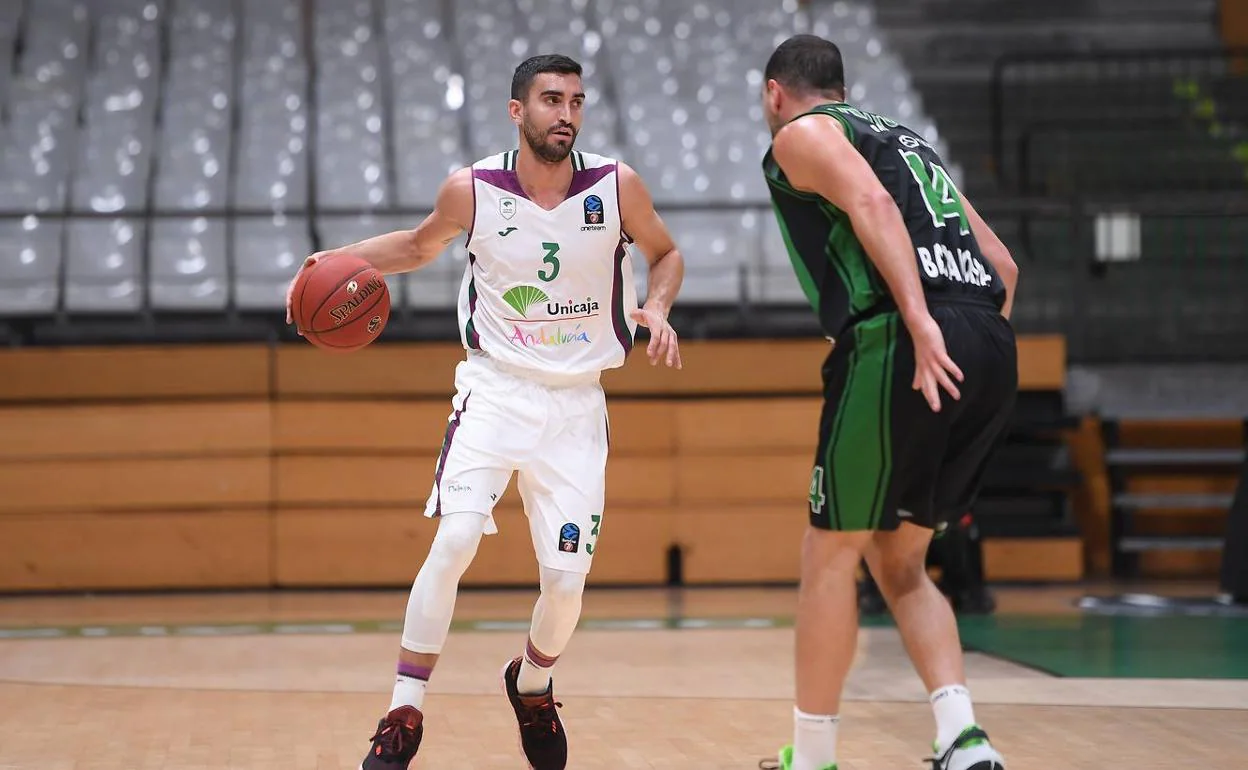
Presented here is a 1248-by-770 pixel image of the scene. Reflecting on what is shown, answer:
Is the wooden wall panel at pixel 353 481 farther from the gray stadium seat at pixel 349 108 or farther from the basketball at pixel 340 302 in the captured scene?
the basketball at pixel 340 302

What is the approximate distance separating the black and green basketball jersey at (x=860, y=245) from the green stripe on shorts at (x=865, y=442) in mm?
129

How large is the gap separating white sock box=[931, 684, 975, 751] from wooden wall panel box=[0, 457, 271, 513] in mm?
6981

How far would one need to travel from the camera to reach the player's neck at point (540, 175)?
471cm

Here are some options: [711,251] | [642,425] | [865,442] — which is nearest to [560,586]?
[865,442]

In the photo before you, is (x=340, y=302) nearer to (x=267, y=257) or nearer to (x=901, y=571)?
(x=901, y=571)

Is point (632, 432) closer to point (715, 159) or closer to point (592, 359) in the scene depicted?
point (715, 159)

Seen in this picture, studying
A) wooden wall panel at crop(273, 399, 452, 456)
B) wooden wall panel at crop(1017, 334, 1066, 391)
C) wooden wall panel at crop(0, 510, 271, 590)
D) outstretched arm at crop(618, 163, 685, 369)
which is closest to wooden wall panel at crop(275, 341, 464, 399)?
wooden wall panel at crop(273, 399, 452, 456)

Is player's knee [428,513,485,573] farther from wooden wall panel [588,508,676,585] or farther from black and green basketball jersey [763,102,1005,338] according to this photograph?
wooden wall panel [588,508,676,585]

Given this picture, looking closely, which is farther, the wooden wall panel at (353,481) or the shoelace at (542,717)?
the wooden wall panel at (353,481)

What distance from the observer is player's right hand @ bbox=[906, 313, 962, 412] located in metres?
3.64

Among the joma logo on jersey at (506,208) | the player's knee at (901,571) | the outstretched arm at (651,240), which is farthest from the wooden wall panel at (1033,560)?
the player's knee at (901,571)

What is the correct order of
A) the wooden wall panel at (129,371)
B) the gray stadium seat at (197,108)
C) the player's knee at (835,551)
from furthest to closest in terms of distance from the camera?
1. the gray stadium seat at (197,108)
2. the wooden wall panel at (129,371)
3. the player's knee at (835,551)

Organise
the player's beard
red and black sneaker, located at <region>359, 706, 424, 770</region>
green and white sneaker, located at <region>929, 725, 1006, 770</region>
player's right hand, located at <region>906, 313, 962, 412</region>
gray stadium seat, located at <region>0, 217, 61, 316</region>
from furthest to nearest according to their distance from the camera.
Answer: gray stadium seat, located at <region>0, 217, 61, 316</region> → the player's beard → red and black sneaker, located at <region>359, 706, 424, 770</region> → green and white sneaker, located at <region>929, 725, 1006, 770</region> → player's right hand, located at <region>906, 313, 962, 412</region>

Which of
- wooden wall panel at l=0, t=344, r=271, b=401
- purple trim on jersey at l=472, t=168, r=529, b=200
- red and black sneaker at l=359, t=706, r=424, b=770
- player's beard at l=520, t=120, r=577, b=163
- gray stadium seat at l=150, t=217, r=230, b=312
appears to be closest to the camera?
red and black sneaker at l=359, t=706, r=424, b=770
